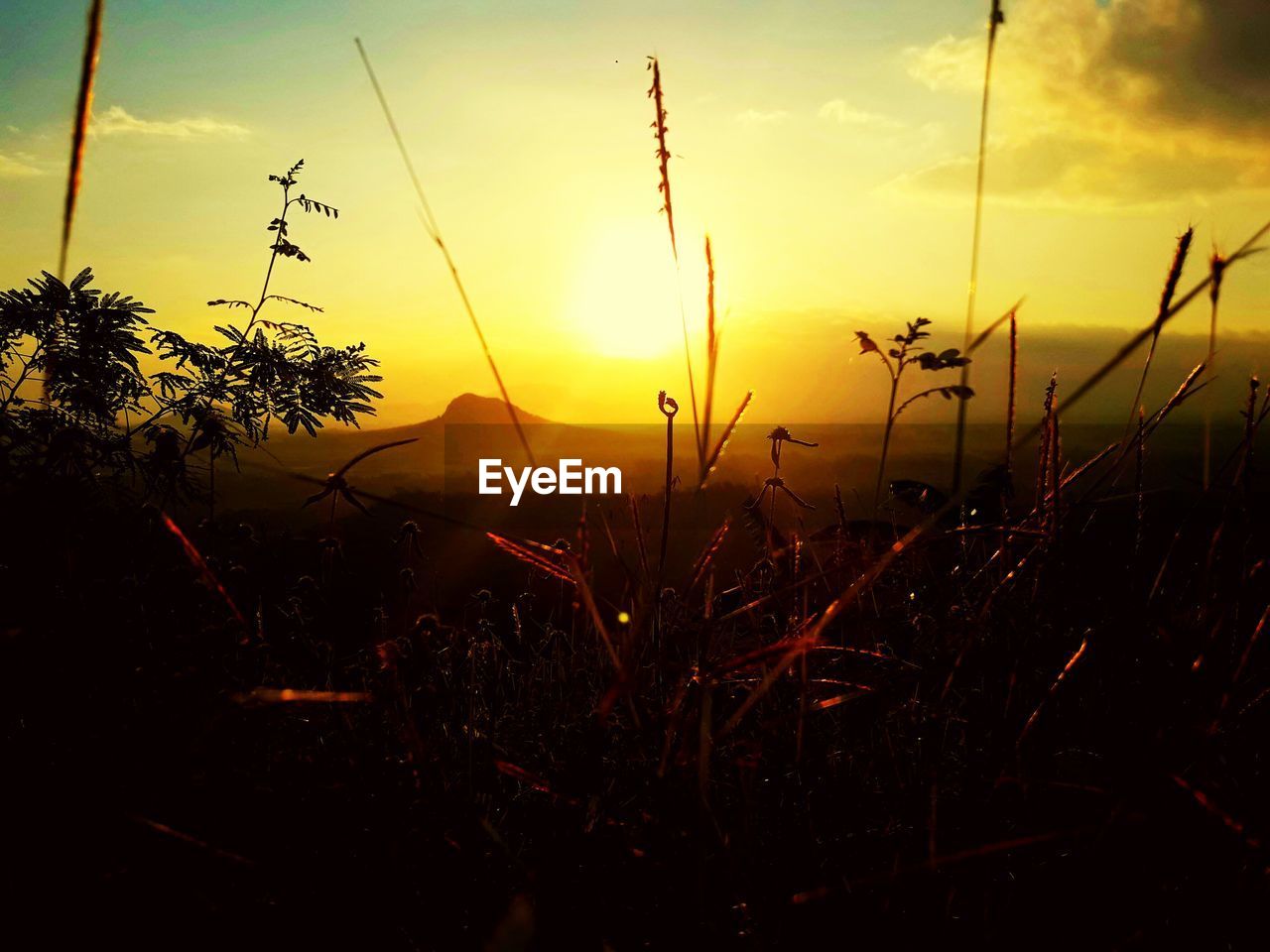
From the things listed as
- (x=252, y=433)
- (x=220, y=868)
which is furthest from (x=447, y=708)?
(x=252, y=433)

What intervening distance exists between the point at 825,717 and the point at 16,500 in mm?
1675

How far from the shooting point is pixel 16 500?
1.78 meters

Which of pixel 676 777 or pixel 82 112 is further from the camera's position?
pixel 676 777

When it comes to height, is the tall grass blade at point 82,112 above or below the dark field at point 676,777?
above

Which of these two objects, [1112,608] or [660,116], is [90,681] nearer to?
[660,116]

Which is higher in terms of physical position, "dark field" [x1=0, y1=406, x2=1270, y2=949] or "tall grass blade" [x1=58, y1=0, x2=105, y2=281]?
"tall grass blade" [x1=58, y1=0, x2=105, y2=281]

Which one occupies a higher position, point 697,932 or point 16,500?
point 16,500

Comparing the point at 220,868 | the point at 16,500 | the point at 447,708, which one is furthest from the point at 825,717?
the point at 16,500

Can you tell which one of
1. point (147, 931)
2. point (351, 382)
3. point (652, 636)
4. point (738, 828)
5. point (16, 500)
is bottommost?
point (147, 931)

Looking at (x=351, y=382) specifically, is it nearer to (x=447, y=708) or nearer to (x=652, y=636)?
(x=447, y=708)

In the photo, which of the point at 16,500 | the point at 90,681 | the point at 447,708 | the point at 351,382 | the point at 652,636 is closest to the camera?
the point at 652,636

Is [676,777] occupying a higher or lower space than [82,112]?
lower

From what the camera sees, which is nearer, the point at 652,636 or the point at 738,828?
the point at 738,828

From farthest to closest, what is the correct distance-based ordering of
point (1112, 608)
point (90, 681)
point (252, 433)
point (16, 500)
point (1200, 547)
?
1. point (252, 433)
2. point (1200, 547)
3. point (1112, 608)
4. point (16, 500)
5. point (90, 681)
